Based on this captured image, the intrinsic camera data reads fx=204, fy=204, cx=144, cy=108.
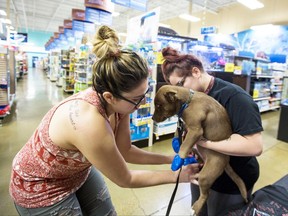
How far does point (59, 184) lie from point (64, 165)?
5.9 inches

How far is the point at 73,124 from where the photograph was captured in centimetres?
88

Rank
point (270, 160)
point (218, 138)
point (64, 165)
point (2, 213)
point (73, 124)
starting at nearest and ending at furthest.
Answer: point (73, 124), point (64, 165), point (218, 138), point (2, 213), point (270, 160)

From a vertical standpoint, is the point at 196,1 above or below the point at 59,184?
above

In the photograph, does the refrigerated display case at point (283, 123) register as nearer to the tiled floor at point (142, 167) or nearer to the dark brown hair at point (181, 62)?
the tiled floor at point (142, 167)

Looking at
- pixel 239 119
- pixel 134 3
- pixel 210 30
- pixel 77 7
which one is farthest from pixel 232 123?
pixel 77 7

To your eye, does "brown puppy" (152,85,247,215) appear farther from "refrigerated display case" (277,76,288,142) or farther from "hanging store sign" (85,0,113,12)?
"hanging store sign" (85,0,113,12)

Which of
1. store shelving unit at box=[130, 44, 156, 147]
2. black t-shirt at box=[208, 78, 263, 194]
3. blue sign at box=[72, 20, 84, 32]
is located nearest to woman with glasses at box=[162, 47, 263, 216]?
black t-shirt at box=[208, 78, 263, 194]

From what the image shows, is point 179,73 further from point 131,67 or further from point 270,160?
point 270,160

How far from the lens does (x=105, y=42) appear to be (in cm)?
109

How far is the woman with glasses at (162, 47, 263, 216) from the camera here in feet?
3.43

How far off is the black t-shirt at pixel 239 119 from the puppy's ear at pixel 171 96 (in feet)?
0.78

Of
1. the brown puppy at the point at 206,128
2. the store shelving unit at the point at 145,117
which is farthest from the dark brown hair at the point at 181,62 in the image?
the store shelving unit at the point at 145,117

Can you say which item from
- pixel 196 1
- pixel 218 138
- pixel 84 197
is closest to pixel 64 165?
pixel 84 197

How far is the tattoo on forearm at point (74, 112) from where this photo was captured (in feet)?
2.88
